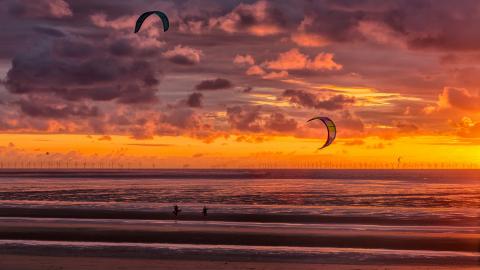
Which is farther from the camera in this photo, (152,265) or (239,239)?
(239,239)

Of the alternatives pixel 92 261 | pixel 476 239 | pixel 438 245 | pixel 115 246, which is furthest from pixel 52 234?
pixel 476 239

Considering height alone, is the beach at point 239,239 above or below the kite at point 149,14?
below

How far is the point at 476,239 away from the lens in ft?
101

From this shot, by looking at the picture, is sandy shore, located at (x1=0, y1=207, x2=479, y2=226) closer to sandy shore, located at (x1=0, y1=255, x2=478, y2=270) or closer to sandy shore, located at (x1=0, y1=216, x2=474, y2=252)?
sandy shore, located at (x1=0, y1=216, x2=474, y2=252)

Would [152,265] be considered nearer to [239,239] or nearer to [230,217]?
[239,239]

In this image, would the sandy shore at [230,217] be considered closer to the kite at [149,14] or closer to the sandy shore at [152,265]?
the kite at [149,14]

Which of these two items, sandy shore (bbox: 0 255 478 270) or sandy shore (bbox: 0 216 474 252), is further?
sandy shore (bbox: 0 216 474 252)

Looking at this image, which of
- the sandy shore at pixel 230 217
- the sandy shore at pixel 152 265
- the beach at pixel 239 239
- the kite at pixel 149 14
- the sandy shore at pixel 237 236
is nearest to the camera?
the sandy shore at pixel 152 265

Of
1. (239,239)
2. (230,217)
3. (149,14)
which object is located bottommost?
(239,239)

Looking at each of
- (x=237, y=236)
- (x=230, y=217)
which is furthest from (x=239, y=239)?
(x=230, y=217)

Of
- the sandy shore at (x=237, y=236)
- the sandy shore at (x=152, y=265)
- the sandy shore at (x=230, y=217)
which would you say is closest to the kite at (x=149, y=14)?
the sandy shore at (x=237, y=236)

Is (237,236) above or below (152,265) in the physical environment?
above

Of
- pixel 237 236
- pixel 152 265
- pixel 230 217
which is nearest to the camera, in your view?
pixel 152 265

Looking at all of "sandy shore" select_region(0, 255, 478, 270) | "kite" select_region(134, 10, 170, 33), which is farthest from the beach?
"kite" select_region(134, 10, 170, 33)
